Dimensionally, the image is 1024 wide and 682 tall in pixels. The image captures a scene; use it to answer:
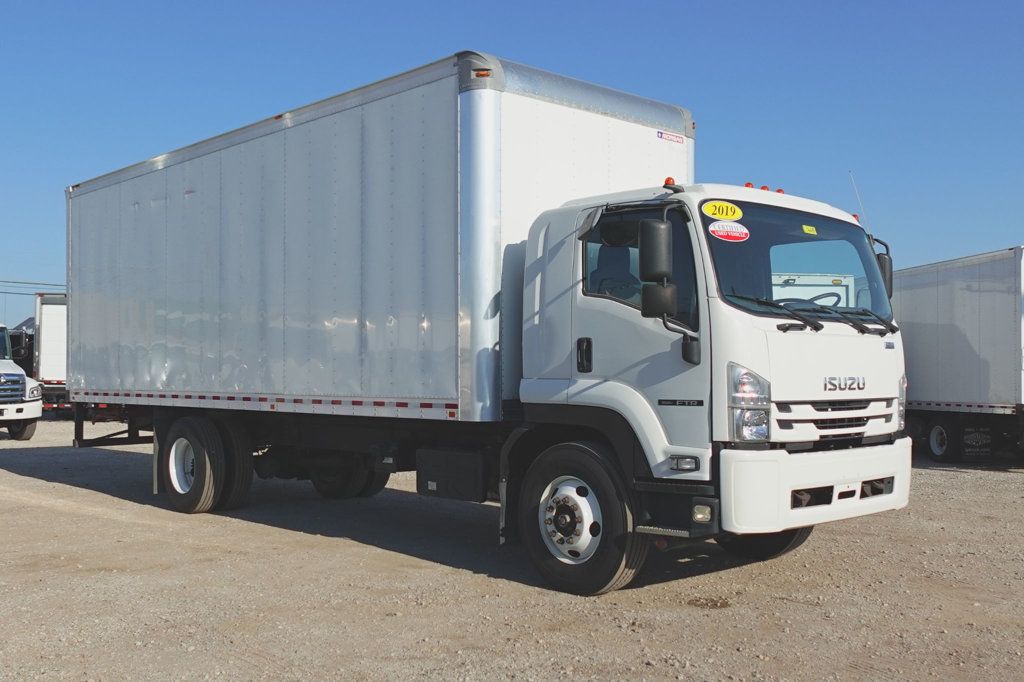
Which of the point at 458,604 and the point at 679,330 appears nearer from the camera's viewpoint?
the point at 679,330

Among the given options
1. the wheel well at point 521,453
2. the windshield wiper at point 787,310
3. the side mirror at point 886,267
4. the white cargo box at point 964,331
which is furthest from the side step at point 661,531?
the white cargo box at point 964,331

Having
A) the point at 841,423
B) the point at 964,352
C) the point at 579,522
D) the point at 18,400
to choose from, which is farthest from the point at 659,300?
the point at 18,400

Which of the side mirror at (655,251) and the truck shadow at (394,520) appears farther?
the truck shadow at (394,520)

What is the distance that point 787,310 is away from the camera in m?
6.84

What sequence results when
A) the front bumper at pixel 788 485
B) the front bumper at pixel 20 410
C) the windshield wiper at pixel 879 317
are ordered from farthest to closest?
the front bumper at pixel 20 410, the windshield wiper at pixel 879 317, the front bumper at pixel 788 485

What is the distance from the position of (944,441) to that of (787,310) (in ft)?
43.1

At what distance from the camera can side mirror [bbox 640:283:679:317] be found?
21.6 feet

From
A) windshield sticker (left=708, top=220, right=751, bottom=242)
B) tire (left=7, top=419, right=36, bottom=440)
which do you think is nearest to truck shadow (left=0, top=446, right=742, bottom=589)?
windshield sticker (left=708, top=220, right=751, bottom=242)

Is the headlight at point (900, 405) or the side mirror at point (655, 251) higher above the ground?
the side mirror at point (655, 251)

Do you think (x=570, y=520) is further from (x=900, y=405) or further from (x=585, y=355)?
(x=900, y=405)

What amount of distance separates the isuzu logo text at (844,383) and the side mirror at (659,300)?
3.83 ft

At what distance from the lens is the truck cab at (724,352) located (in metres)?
6.54

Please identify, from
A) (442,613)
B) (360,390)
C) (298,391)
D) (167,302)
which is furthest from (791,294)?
(167,302)

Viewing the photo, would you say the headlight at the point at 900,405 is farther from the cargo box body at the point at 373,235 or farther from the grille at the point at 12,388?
the grille at the point at 12,388
